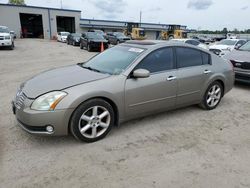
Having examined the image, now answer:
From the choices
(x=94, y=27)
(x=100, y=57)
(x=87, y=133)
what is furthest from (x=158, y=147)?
(x=94, y=27)

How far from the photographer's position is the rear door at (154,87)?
12.3ft

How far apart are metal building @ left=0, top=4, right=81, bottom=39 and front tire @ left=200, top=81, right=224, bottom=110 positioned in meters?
40.9

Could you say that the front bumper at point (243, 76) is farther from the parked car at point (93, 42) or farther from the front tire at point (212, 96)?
the parked car at point (93, 42)

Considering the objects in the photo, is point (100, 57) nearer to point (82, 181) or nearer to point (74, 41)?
point (82, 181)

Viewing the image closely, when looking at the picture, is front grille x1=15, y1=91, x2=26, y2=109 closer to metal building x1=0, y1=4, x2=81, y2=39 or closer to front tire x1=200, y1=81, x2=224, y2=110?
front tire x1=200, y1=81, x2=224, y2=110

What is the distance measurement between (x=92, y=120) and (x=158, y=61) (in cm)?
162

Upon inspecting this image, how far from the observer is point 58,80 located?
3578 mm

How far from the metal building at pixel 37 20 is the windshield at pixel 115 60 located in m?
40.1

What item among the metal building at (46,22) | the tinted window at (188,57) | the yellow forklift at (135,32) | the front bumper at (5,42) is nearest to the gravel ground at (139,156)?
the tinted window at (188,57)

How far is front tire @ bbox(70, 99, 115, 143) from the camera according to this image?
3.29 metres

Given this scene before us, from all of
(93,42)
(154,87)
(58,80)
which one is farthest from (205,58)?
(93,42)

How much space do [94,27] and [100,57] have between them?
146 feet

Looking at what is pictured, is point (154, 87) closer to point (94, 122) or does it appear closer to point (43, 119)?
point (94, 122)

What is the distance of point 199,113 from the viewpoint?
4867 mm
